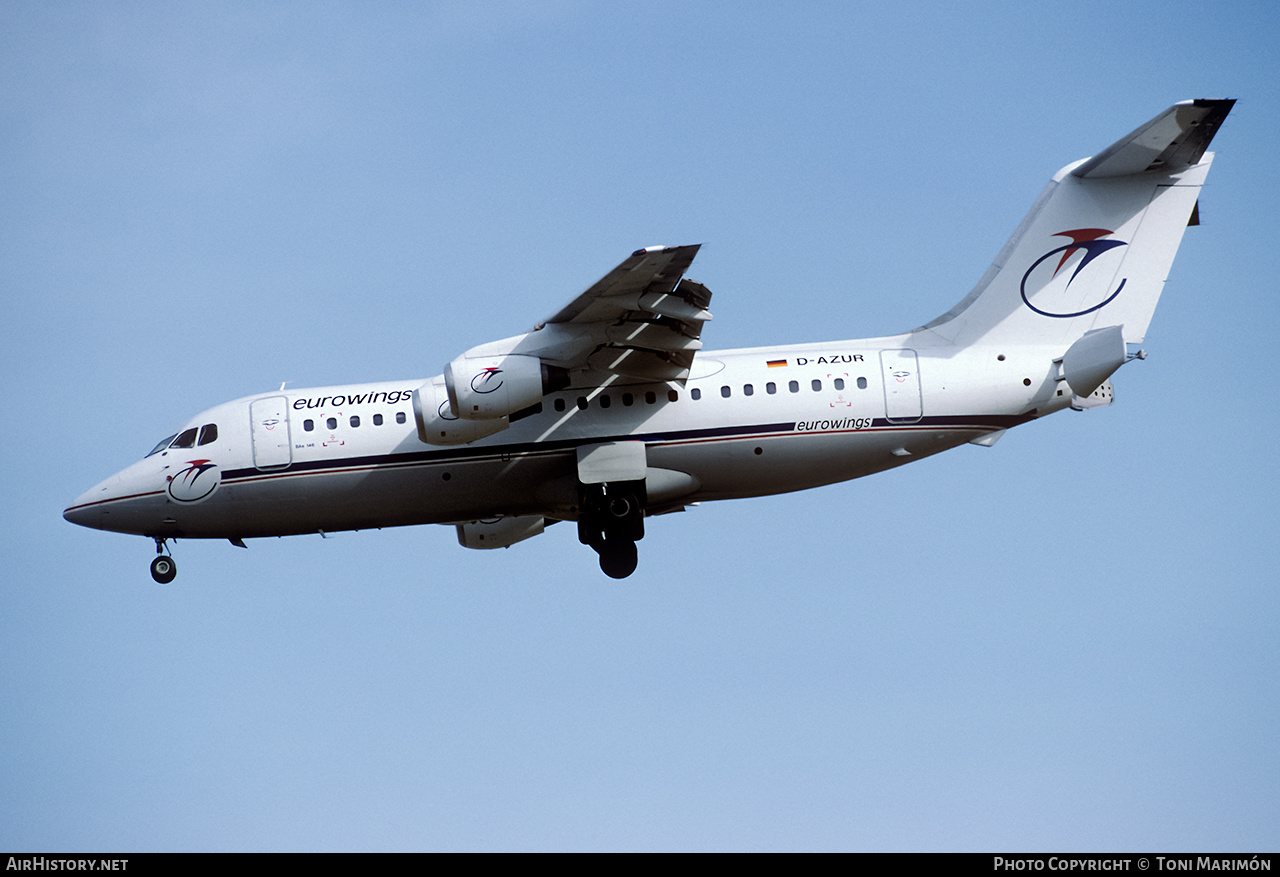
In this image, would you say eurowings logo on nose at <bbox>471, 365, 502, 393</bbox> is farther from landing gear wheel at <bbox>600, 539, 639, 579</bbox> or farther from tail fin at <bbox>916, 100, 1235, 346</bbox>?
tail fin at <bbox>916, 100, 1235, 346</bbox>

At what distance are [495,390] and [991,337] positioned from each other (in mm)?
6093

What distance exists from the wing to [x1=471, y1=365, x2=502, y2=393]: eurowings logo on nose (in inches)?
12.1

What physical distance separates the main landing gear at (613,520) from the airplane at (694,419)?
0.02 meters

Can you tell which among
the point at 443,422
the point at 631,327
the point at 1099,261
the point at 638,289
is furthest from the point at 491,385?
the point at 1099,261

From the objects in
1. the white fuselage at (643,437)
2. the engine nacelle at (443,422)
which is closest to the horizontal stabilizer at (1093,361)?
the white fuselage at (643,437)

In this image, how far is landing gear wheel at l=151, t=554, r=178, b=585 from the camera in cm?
1792

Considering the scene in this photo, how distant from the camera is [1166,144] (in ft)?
56.1

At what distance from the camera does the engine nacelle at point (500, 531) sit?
63.7ft

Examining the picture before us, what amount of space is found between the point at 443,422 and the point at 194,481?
3.54 metres

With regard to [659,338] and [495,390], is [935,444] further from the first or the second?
[495,390]

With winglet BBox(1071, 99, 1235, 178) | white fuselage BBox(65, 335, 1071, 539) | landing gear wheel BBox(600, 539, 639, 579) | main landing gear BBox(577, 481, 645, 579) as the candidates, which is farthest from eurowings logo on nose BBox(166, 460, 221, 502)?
winglet BBox(1071, 99, 1235, 178)
